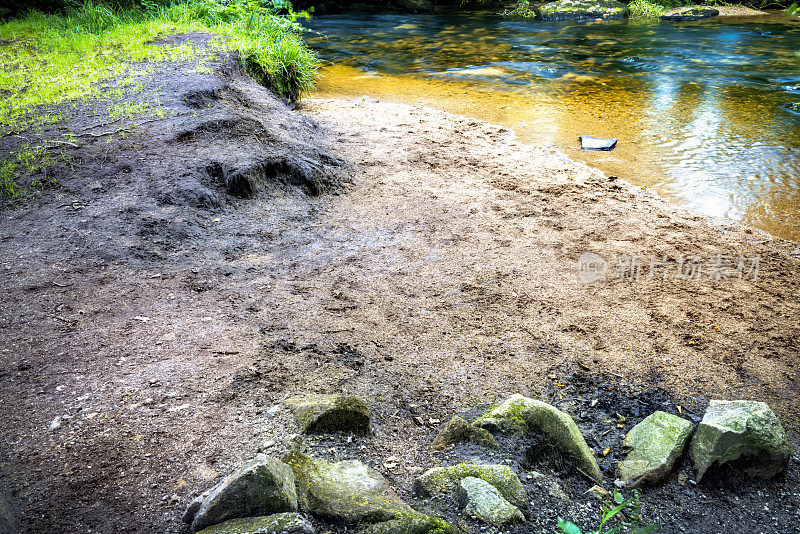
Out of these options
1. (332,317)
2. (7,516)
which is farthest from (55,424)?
(332,317)

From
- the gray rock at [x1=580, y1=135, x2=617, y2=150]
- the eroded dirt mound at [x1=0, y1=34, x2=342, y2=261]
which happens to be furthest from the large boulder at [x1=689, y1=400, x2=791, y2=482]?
the gray rock at [x1=580, y1=135, x2=617, y2=150]

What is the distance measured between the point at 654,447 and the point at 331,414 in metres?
1.35

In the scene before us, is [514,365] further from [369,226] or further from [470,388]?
[369,226]

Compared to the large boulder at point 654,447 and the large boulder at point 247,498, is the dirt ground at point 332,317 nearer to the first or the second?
the large boulder at point 654,447

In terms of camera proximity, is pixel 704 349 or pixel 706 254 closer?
pixel 704 349

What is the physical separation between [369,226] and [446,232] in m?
0.64

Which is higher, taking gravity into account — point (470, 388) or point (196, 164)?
point (196, 164)

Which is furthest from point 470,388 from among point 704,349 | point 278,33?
point 278,33

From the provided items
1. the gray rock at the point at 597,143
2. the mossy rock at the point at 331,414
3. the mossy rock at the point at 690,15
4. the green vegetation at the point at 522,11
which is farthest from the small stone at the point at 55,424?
the mossy rock at the point at 690,15

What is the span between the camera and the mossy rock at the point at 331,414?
2146 mm

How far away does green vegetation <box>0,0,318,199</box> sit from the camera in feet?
17.0

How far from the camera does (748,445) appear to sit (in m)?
2.09

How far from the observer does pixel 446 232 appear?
13.9 feet

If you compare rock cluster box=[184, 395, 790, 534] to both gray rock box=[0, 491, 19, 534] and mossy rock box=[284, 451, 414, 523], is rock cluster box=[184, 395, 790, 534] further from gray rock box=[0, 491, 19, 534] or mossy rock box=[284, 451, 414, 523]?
gray rock box=[0, 491, 19, 534]
